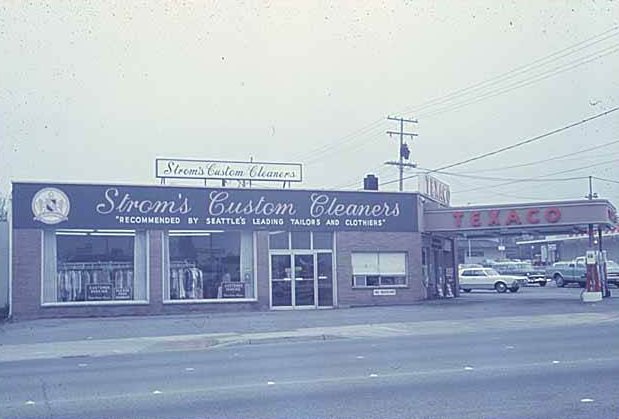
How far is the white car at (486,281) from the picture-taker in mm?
50469

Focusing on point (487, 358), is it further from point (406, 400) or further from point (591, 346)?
point (406, 400)

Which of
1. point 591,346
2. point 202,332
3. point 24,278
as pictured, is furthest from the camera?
point 24,278

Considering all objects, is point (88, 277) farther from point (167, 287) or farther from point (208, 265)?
point (208, 265)

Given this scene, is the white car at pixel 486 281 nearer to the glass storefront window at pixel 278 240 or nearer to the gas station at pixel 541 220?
the gas station at pixel 541 220

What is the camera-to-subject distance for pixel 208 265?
107ft

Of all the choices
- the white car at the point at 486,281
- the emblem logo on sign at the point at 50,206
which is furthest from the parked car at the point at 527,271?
the emblem logo on sign at the point at 50,206

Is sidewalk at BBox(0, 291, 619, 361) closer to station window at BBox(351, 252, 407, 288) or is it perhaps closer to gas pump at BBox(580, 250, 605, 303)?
gas pump at BBox(580, 250, 605, 303)

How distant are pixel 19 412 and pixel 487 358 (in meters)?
8.01

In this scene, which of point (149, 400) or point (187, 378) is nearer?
point (149, 400)

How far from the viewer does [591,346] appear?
17.4m

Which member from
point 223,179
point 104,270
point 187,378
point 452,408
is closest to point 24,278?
point 104,270

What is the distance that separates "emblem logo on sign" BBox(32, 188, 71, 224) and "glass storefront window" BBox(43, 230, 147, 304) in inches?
19.2

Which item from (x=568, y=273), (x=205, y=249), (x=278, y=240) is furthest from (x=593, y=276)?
(x=568, y=273)

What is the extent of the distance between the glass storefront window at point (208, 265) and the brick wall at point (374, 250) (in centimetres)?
342
